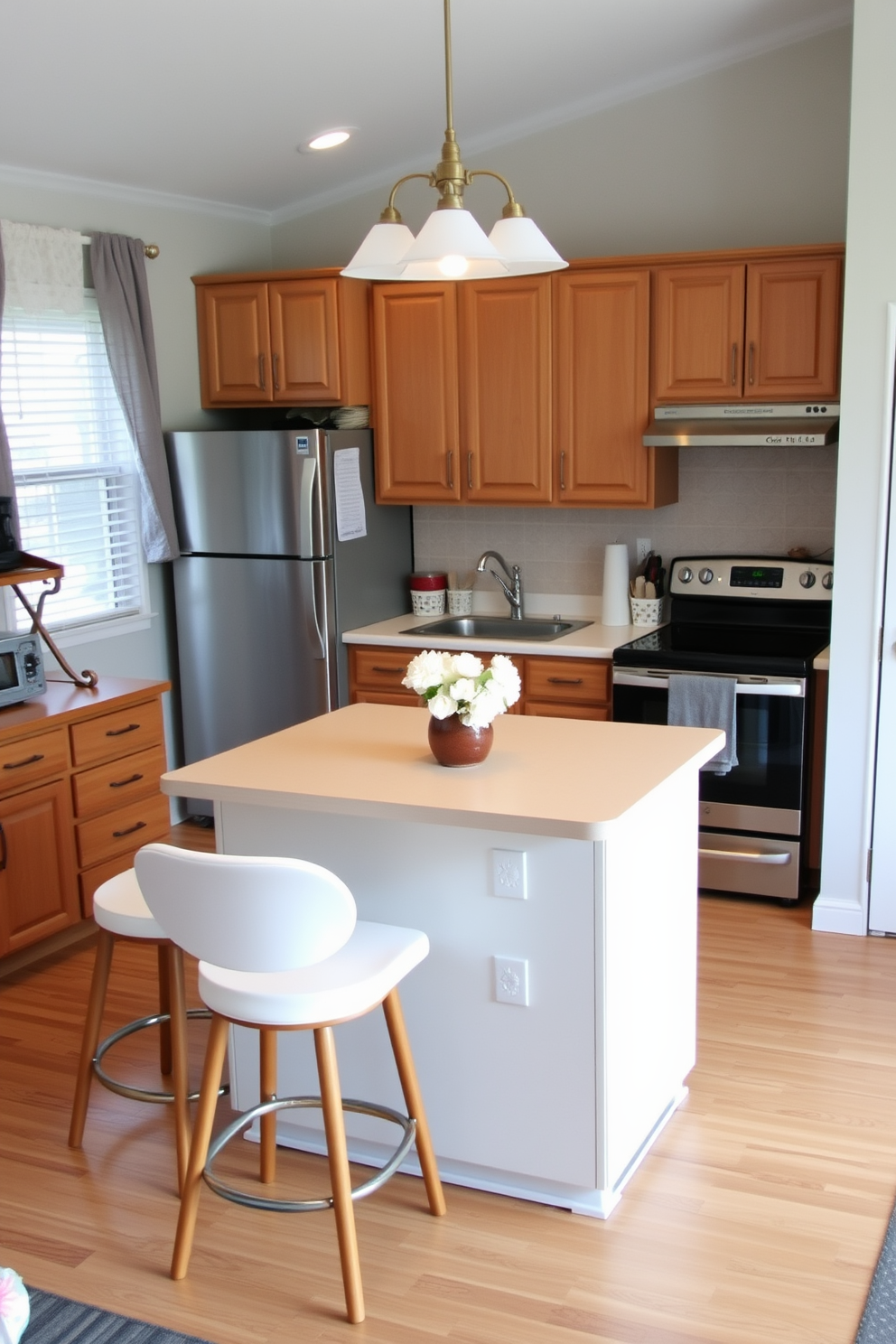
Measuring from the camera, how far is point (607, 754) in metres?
2.97

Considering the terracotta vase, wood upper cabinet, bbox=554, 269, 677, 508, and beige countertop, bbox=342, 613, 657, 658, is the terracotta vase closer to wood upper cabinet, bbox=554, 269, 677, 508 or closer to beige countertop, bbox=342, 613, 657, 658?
beige countertop, bbox=342, 613, 657, 658

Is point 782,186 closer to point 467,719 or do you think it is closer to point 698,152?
point 698,152

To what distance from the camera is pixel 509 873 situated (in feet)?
8.72

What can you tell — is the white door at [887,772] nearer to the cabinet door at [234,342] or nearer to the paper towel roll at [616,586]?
the paper towel roll at [616,586]

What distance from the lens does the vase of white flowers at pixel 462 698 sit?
9.21 ft

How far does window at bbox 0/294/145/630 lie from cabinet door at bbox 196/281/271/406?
0.50m

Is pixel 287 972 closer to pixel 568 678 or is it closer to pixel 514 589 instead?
pixel 568 678

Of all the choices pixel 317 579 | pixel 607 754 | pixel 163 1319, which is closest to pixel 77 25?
pixel 317 579

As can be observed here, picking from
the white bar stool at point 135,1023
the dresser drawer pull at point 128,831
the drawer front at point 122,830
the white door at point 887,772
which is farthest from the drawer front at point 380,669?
the white bar stool at point 135,1023

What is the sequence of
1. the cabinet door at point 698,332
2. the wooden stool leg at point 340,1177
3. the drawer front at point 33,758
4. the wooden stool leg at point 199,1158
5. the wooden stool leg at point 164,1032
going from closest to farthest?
1. the wooden stool leg at point 340,1177
2. the wooden stool leg at point 199,1158
3. the wooden stool leg at point 164,1032
4. the drawer front at point 33,758
5. the cabinet door at point 698,332

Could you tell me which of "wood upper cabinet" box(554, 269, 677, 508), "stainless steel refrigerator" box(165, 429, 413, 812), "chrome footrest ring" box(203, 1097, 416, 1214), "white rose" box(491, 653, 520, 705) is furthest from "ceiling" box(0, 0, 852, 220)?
"chrome footrest ring" box(203, 1097, 416, 1214)

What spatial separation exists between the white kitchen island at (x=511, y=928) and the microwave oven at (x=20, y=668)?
52.0 inches

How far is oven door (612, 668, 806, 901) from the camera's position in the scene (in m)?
4.37

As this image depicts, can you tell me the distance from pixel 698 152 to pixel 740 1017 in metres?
3.07
